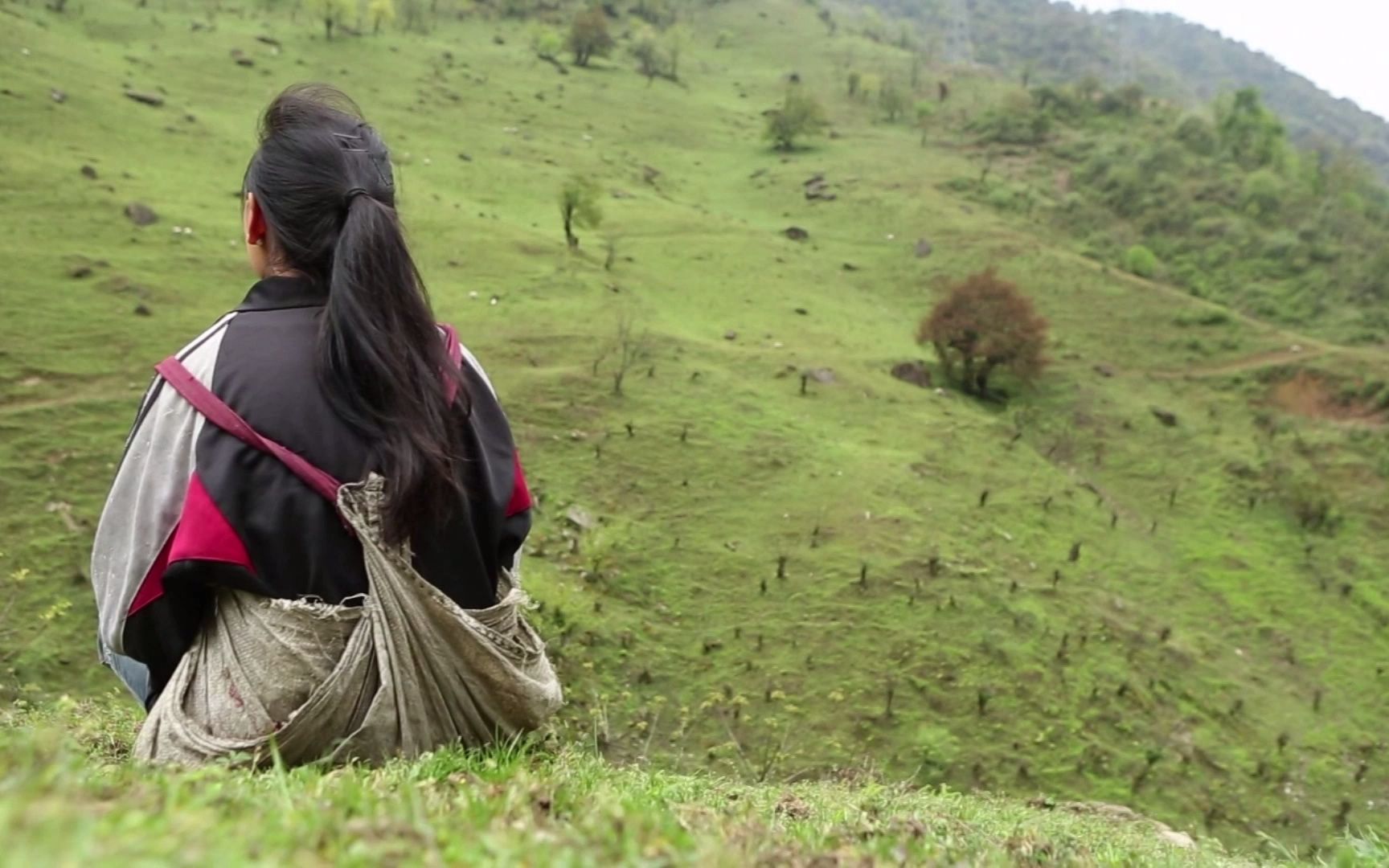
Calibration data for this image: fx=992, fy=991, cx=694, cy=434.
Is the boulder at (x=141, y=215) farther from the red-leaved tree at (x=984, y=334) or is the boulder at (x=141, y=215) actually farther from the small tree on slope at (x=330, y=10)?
the small tree on slope at (x=330, y=10)

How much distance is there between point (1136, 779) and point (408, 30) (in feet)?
177

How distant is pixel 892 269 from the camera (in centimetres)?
3481

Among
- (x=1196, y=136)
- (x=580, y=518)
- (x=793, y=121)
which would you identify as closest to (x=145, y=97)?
(x=580, y=518)

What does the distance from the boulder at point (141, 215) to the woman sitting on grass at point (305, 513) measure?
2142 cm

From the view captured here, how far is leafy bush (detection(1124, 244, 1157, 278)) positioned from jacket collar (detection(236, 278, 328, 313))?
125 feet

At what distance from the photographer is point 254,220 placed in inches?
116

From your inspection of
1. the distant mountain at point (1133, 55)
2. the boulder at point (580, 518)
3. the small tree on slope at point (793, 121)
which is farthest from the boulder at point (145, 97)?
the distant mountain at point (1133, 55)

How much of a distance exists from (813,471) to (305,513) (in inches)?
603

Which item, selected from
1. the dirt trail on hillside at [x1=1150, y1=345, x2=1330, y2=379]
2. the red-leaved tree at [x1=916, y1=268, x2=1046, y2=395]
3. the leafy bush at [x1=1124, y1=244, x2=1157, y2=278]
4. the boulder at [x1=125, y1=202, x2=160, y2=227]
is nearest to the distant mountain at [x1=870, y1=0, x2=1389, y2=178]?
the leafy bush at [x1=1124, y1=244, x2=1157, y2=278]

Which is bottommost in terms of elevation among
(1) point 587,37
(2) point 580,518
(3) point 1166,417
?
(2) point 580,518

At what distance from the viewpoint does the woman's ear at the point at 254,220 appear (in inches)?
115

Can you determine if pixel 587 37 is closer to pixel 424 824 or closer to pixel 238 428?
pixel 238 428

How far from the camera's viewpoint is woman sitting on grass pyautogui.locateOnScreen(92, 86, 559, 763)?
103 inches

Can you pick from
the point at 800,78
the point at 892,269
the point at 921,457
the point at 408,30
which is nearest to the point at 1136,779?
the point at 921,457
